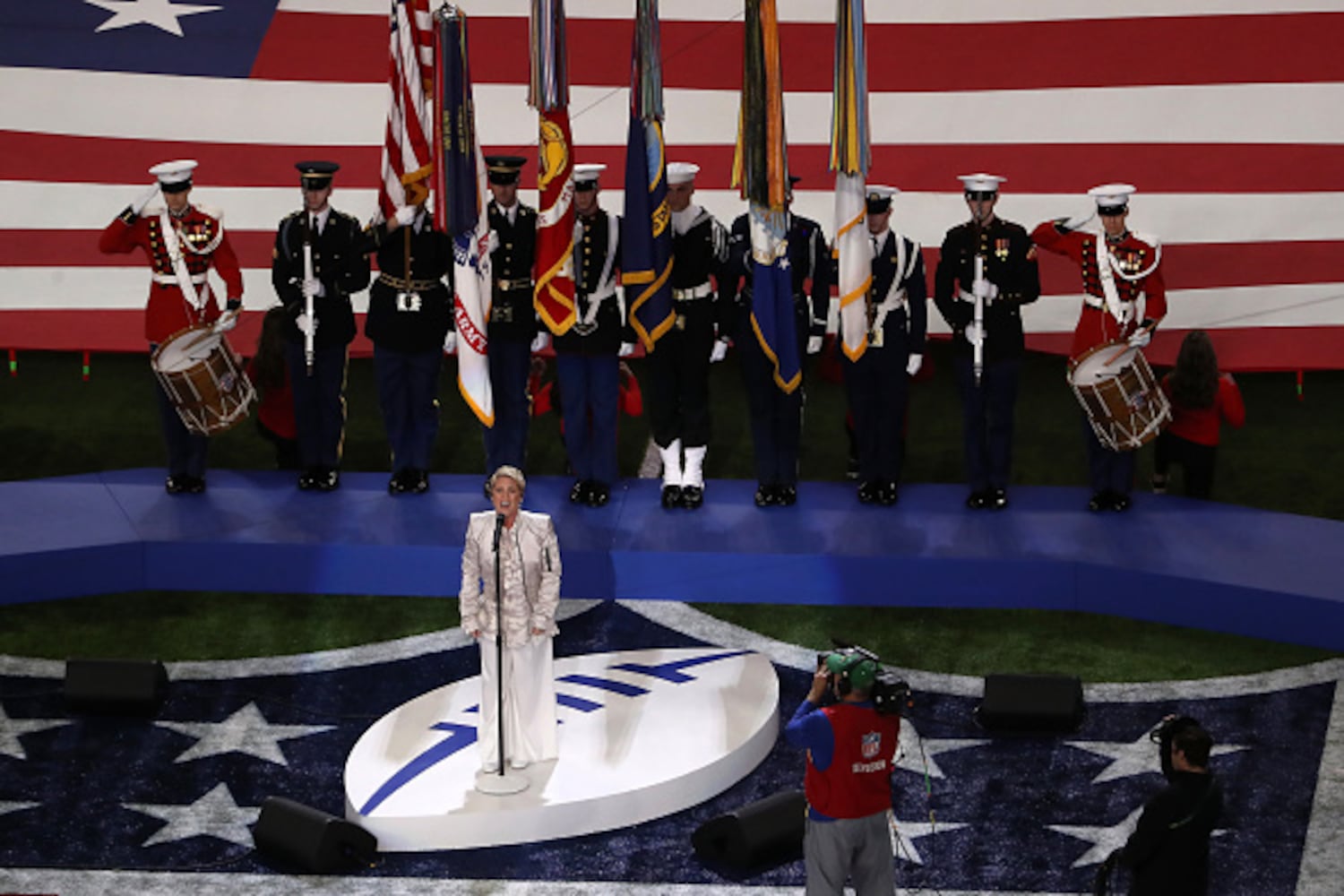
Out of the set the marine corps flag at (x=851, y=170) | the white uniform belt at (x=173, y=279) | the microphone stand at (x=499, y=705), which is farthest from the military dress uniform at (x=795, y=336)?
the microphone stand at (x=499, y=705)

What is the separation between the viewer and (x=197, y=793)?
8.34 meters

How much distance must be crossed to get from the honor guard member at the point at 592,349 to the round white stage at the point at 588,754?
1.53 m

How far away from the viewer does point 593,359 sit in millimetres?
10492

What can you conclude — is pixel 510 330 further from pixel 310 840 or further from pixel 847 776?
pixel 847 776

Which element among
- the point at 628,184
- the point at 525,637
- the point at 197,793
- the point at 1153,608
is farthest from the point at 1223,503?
the point at 197,793

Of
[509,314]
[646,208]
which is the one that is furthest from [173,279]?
[646,208]

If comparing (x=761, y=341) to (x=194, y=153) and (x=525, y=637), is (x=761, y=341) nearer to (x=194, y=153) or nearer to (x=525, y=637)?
(x=525, y=637)

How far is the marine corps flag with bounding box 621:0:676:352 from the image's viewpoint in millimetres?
9867

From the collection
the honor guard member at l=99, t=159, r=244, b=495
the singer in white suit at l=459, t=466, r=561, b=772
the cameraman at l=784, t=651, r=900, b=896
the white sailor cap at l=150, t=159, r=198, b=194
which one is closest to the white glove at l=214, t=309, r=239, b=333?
the honor guard member at l=99, t=159, r=244, b=495

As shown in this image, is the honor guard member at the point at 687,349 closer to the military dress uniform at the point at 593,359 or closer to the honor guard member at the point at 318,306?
the military dress uniform at the point at 593,359

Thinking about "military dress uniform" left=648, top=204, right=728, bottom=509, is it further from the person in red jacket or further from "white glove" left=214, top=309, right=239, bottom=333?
the person in red jacket

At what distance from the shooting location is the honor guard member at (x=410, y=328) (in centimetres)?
1034

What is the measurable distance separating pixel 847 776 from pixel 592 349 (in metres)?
3.95

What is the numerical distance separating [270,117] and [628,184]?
3.12 meters
